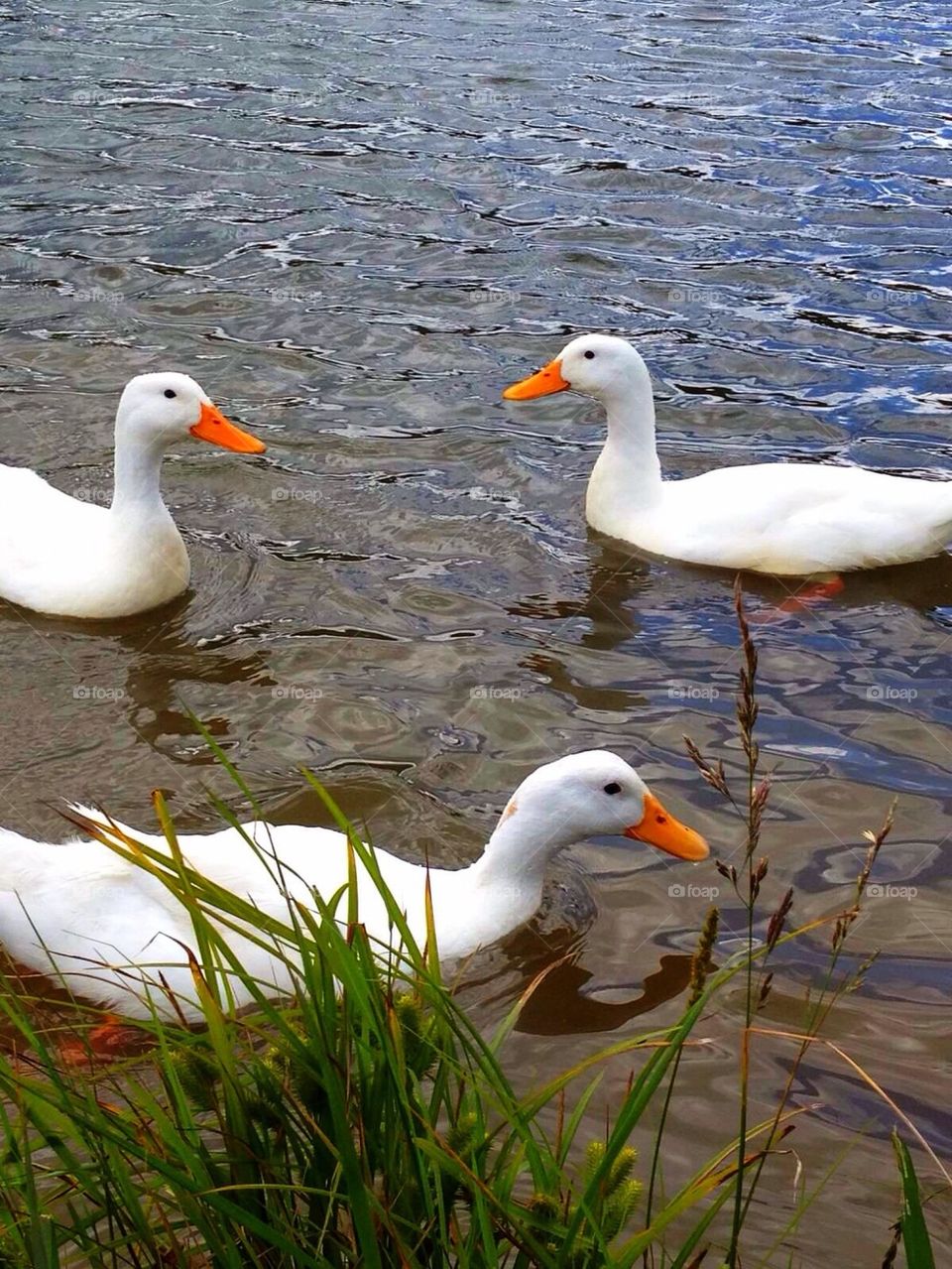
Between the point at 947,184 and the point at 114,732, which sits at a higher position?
the point at 947,184

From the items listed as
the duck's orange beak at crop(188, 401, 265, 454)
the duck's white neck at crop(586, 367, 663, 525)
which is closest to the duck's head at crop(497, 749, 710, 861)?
the duck's orange beak at crop(188, 401, 265, 454)

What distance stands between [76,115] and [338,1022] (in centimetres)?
1208

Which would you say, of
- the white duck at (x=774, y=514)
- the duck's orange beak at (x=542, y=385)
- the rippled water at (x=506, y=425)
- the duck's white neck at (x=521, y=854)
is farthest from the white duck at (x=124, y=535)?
the duck's white neck at (x=521, y=854)

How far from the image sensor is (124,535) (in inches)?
264

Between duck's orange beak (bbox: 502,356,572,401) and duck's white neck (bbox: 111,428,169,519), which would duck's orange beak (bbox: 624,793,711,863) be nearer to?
duck's white neck (bbox: 111,428,169,519)

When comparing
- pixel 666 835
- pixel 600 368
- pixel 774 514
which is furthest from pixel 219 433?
pixel 666 835

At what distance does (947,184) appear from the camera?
11.9 m

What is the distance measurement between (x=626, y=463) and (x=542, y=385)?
78cm

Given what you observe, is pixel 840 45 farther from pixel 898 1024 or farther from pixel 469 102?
pixel 898 1024

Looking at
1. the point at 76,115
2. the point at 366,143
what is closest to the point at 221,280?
the point at 366,143

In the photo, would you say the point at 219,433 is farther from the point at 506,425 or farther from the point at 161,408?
the point at 506,425

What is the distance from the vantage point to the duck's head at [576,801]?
4.66 meters

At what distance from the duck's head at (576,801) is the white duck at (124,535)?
2.58m

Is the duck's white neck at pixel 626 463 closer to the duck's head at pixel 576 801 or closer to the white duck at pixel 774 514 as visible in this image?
the white duck at pixel 774 514
